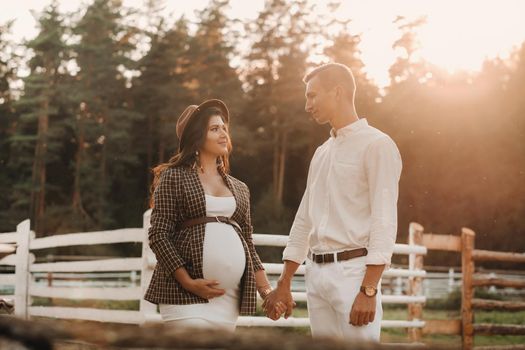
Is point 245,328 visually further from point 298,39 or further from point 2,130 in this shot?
point 2,130

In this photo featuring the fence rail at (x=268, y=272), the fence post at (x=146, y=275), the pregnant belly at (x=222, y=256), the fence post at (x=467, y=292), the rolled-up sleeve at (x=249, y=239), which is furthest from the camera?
the fence post at (x=467, y=292)

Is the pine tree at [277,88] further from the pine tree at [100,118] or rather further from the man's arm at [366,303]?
the man's arm at [366,303]

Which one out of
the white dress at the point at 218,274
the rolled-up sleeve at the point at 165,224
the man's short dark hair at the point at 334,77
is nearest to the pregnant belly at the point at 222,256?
the white dress at the point at 218,274

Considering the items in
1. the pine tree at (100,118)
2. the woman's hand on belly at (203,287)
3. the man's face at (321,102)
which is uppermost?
the pine tree at (100,118)

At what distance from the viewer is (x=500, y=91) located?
129ft

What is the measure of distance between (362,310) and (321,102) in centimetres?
83

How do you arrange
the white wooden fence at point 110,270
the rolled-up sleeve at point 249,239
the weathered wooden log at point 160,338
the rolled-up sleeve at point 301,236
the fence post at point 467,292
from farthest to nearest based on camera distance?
the fence post at point 467,292 → the white wooden fence at point 110,270 → the rolled-up sleeve at point 249,239 → the rolled-up sleeve at point 301,236 → the weathered wooden log at point 160,338

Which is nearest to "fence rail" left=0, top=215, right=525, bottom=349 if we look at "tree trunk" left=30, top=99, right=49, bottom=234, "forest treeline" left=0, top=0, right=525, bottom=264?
"forest treeline" left=0, top=0, right=525, bottom=264

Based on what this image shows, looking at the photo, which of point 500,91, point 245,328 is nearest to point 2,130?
point 500,91

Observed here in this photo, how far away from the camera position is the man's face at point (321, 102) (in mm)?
3283

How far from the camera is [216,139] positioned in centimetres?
357

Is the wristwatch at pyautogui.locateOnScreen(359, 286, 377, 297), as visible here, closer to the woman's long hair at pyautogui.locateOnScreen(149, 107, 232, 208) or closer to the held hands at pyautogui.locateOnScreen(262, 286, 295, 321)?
the held hands at pyautogui.locateOnScreen(262, 286, 295, 321)

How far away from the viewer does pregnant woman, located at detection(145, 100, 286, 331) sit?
3312 millimetres

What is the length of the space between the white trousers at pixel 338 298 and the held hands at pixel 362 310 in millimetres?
48
